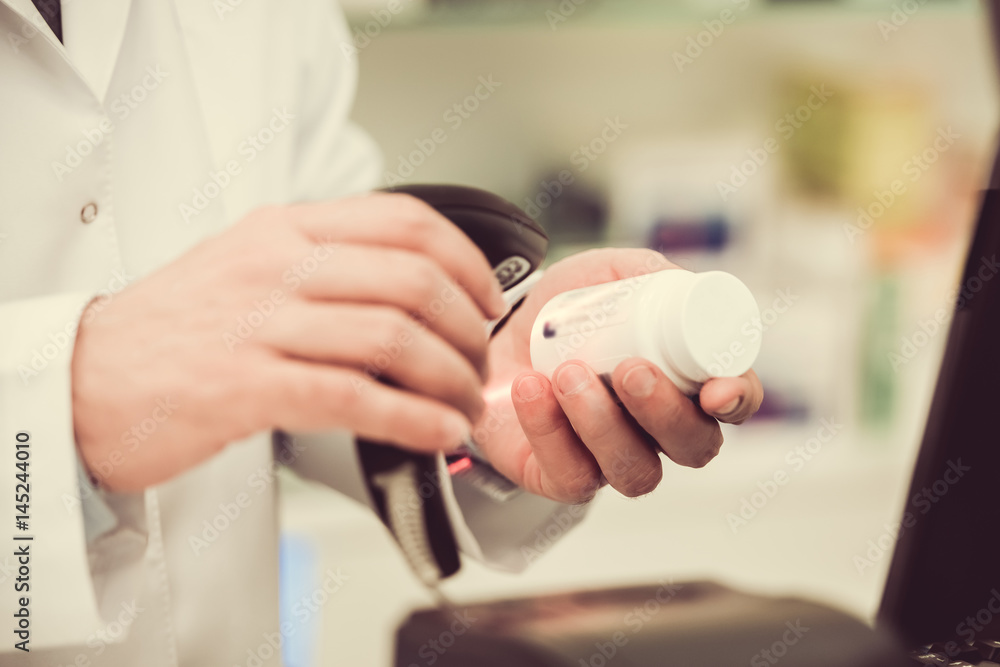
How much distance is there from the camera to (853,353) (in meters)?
1.12

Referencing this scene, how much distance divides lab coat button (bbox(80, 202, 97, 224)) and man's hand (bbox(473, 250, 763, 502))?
29 centimetres

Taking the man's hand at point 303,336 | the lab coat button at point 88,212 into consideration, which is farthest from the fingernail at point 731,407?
the lab coat button at point 88,212

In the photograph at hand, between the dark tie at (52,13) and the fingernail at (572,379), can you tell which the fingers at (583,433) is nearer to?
the fingernail at (572,379)

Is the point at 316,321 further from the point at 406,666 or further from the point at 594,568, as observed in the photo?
the point at 594,568

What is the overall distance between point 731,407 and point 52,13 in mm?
513

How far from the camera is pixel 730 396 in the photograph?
0.33 m

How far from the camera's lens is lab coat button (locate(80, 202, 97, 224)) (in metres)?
0.47

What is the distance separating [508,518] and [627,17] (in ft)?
2.30

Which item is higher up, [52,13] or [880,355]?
[52,13]

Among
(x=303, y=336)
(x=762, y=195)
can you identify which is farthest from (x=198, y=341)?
(x=762, y=195)

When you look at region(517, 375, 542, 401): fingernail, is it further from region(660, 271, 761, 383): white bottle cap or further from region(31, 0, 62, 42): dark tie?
region(31, 0, 62, 42): dark tie

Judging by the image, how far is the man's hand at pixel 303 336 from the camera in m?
0.30

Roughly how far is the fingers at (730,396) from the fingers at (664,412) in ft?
0.04

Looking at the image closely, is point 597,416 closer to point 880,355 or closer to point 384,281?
point 384,281
